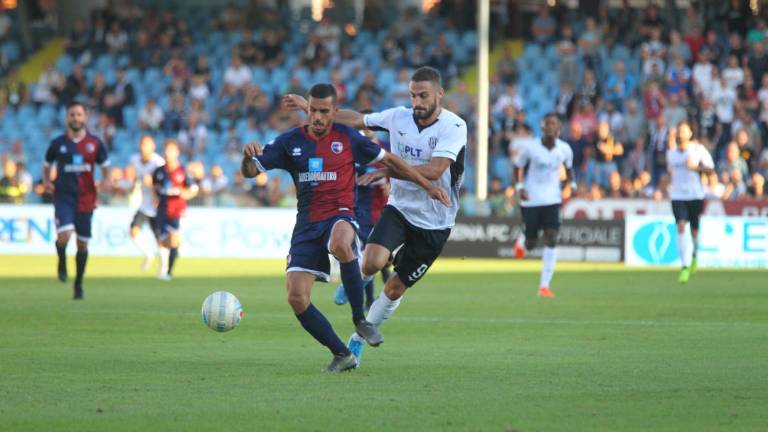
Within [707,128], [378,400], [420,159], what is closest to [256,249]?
[707,128]

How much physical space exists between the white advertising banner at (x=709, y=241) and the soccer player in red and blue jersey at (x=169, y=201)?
9800mm

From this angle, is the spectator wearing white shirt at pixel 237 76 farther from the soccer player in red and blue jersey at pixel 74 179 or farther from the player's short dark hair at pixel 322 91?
the player's short dark hair at pixel 322 91

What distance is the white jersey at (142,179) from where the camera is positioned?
24.9m

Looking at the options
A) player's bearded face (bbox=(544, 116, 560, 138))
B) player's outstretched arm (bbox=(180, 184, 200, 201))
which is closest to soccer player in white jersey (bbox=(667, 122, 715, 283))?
player's bearded face (bbox=(544, 116, 560, 138))

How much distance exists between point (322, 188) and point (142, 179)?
14.9m

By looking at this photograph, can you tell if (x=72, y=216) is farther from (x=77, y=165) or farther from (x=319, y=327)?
(x=319, y=327)

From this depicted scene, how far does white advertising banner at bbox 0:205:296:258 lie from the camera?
31.3 m

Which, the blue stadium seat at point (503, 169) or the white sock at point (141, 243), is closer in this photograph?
the white sock at point (141, 243)

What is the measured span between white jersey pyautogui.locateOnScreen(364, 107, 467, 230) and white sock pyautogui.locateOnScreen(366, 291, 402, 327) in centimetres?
69

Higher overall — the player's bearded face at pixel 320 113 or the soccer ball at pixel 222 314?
the player's bearded face at pixel 320 113

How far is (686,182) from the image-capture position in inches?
945

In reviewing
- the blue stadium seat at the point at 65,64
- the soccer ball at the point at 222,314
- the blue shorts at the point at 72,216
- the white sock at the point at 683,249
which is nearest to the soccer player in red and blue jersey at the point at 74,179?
the blue shorts at the point at 72,216

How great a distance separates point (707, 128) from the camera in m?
31.3

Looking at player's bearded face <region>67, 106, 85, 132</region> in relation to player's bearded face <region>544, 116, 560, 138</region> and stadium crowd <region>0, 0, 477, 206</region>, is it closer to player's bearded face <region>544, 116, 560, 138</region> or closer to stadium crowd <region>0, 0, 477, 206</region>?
player's bearded face <region>544, 116, 560, 138</region>
